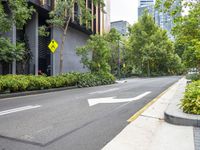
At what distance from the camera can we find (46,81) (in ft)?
61.3

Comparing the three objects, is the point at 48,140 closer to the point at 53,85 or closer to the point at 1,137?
Result: the point at 1,137

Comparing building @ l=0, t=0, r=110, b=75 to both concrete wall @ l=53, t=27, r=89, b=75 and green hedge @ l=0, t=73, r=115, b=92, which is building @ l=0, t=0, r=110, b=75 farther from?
green hedge @ l=0, t=73, r=115, b=92

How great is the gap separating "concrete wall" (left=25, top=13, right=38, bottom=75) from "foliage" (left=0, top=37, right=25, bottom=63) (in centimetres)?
432

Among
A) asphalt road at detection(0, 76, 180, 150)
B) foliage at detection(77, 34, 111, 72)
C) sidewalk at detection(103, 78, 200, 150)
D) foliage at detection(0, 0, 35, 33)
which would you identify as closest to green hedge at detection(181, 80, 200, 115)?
sidewalk at detection(103, 78, 200, 150)

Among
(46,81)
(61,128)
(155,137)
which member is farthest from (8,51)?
(155,137)

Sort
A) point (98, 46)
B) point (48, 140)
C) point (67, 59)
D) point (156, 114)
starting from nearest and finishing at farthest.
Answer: point (48, 140) < point (156, 114) < point (98, 46) < point (67, 59)

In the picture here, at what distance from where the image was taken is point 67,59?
31875mm

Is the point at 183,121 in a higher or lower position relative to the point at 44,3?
lower

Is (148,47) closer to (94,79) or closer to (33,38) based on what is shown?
(94,79)

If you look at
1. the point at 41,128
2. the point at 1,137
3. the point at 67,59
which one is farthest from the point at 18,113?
the point at 67,59

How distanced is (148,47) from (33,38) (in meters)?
38.8

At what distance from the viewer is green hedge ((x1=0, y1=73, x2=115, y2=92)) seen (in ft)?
50.4

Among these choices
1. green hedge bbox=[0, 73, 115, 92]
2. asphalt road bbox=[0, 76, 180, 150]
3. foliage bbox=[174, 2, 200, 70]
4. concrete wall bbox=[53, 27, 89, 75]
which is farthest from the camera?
concrete wall bbox=[53, 27, 89, 75]

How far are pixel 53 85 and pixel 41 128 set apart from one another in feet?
43.8
